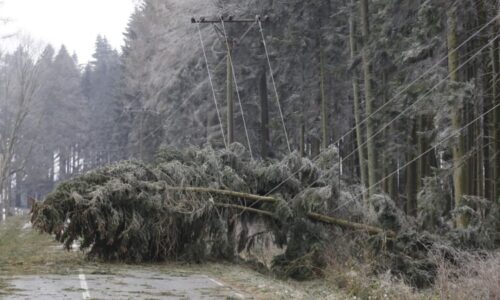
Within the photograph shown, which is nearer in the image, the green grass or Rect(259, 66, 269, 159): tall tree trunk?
the green grass

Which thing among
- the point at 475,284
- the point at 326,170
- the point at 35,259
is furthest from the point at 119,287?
the point at 326,170

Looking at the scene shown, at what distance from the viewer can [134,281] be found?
39.5 feet

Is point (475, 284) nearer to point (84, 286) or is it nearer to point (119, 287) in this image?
point (119, 287)

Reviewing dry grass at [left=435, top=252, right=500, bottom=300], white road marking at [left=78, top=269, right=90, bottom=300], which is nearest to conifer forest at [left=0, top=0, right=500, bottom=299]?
dry grass at [left=435, top=252, right=500, bottom=300]

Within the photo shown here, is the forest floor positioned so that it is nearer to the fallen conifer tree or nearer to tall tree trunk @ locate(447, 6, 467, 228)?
the fallen conifer tree

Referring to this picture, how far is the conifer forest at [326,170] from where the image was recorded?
44.7ft

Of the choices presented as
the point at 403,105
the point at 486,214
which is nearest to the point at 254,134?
the point at 403,105

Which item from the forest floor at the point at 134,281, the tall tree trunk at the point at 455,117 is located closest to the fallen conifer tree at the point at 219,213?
the forest floor at the point at 134,281

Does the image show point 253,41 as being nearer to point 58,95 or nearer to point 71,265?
point 71,265

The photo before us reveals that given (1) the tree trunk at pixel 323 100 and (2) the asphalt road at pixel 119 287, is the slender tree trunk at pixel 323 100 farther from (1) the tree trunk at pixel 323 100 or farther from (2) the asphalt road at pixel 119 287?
(2) the asphalt road at pixel 119 287

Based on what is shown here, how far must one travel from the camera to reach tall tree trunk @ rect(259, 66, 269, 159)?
3375 cm

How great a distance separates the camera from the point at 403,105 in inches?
976

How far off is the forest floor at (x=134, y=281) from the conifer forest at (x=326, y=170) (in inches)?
26.1

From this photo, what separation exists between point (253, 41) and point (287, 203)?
1851cm
